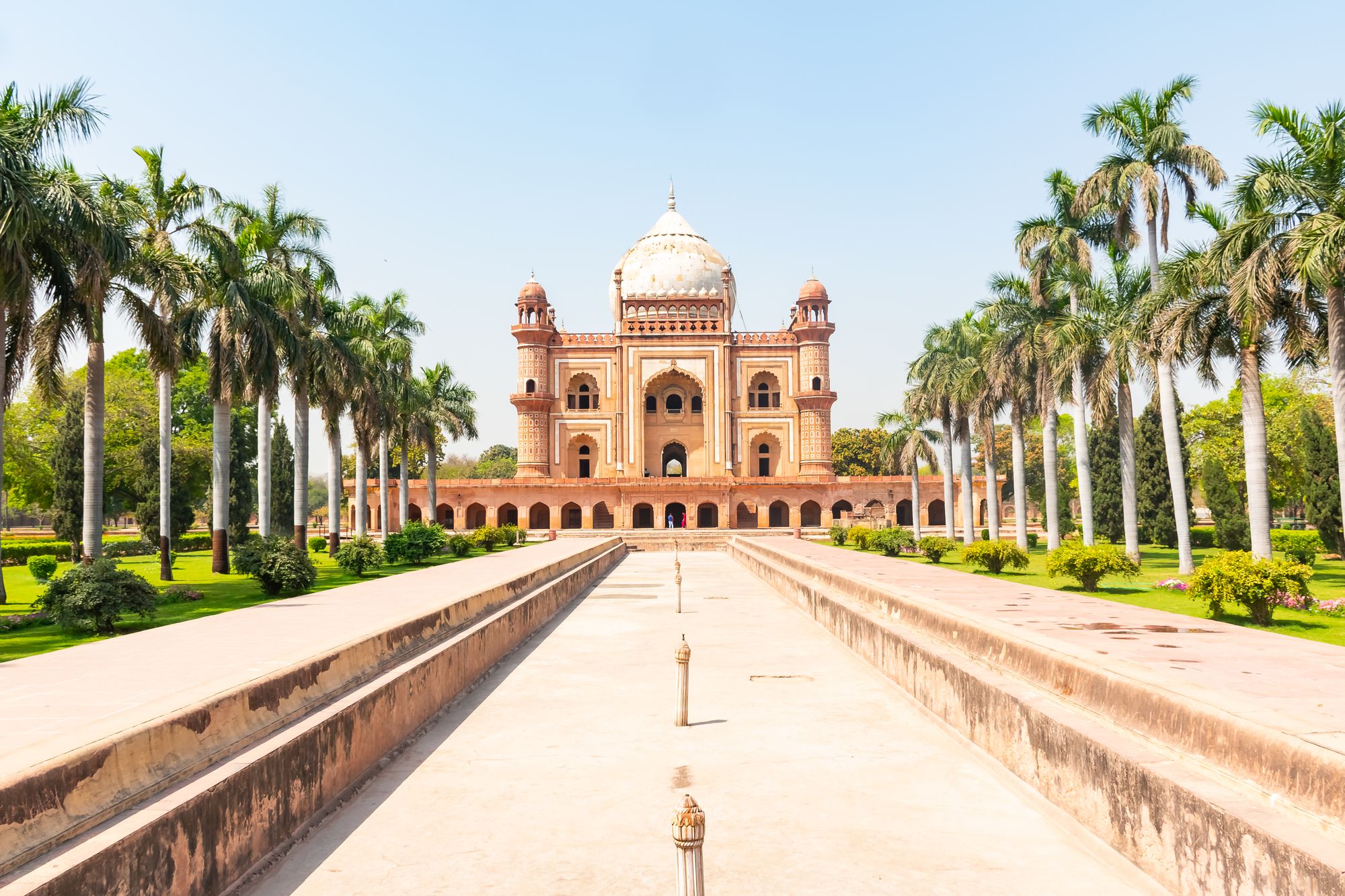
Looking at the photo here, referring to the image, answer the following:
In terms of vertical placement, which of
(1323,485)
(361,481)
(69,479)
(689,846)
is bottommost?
(689,846)

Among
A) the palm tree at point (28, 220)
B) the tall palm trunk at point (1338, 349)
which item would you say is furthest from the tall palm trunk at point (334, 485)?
the tall palm trunk at point (1338, 349)

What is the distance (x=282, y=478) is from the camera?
50.9 metres

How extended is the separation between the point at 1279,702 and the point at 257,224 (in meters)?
24.9

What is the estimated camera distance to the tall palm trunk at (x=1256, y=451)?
721 inches

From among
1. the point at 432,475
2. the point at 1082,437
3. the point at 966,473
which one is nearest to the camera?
the point at 1082,437

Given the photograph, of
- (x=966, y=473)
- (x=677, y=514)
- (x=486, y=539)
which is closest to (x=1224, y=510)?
(x=966, y=473)

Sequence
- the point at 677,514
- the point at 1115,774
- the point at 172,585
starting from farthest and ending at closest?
1. the point at 677,514
2. the point at 172,585
3. the point at 1115,774

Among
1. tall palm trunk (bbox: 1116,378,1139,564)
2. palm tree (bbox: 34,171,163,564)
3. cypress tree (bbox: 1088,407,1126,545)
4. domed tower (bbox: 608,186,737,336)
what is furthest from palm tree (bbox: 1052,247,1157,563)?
domed tower (bbox: 608,186,737,336)

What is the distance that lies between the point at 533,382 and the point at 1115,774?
5492cm

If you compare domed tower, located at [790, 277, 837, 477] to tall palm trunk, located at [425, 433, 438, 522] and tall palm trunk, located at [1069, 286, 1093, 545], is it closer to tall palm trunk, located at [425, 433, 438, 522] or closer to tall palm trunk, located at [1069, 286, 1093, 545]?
tall palm trunk, located at [425, 433, 438, 522]

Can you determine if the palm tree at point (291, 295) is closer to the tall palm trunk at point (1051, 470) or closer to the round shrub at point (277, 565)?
the round shrub at point (277, 565)

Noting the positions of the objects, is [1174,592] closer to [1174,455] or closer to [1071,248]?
[1174,455]

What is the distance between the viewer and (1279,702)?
536 centimetres

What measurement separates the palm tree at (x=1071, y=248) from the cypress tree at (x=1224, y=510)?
557cm
